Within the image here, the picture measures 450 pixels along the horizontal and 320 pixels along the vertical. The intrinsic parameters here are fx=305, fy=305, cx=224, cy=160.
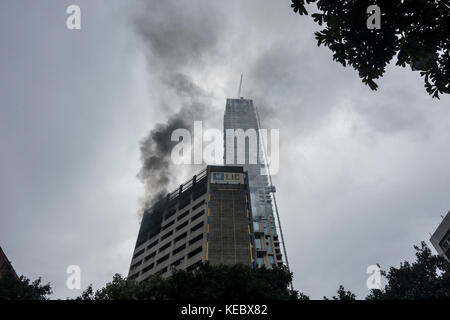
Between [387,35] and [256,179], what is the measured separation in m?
100

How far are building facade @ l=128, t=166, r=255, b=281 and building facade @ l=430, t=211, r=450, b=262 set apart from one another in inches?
937

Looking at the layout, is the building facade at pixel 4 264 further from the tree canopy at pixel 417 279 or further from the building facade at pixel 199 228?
the tree canopy at pixel 417 279

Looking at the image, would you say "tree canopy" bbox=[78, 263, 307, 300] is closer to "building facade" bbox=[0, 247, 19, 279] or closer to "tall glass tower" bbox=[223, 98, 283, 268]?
"building facade" bbox=[0, 247, 19, 279]

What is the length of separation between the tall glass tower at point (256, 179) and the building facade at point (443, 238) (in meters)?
29.4

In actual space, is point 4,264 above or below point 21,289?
above

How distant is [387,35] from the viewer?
7.25 m

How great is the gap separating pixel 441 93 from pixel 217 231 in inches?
1742

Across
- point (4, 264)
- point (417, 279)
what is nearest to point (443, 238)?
point (417, 279)

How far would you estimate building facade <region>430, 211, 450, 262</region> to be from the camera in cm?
3297

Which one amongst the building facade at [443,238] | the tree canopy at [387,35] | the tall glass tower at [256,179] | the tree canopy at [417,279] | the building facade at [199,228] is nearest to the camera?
the tree canopy at [387,35]

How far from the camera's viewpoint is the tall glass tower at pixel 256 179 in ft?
212

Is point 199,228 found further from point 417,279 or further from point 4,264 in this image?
point 417,279

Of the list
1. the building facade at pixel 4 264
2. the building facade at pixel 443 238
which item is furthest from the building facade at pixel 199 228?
the building facade at pixel 443 238
